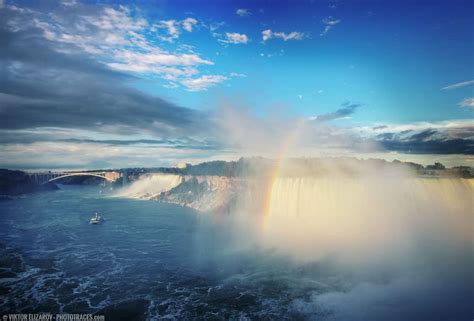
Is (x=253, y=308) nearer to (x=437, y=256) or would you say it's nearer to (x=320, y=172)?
(x=437, y=256)

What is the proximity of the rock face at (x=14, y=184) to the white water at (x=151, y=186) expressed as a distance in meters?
38.7

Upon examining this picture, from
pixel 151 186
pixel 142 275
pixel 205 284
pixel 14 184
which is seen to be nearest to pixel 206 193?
pixel 151 186

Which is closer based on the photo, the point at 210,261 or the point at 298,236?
the point at 210,261

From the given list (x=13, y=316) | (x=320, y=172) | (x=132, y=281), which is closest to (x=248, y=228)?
(x=320, y=172)

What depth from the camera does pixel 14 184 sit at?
110 metres

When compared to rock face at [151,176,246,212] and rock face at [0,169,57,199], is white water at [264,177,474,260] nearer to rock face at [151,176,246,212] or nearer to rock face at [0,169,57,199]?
rock face at [151,176,246,212]

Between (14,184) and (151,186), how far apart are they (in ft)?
181

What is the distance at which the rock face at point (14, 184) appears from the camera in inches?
4087

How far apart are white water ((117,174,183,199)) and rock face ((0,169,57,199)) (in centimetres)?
3868

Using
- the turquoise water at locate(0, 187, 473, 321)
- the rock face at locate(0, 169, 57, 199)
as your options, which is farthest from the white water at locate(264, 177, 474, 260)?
the rock face at locate(0, 169, 57, 199)

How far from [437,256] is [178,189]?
79.7 meters

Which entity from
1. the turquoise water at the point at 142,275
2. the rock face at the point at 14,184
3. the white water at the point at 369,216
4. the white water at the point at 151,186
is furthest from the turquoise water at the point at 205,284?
the rock face at the point at 14,184

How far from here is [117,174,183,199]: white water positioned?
105m

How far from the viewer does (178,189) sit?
97.9 m
